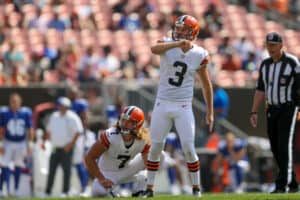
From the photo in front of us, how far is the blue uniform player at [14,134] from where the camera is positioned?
16.7 meters

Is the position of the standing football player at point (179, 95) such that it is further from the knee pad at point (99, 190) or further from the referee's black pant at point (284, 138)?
the knee pad at point (99, 190)

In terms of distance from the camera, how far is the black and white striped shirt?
1207cm

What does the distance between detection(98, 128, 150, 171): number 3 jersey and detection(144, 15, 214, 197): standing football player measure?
407 mm

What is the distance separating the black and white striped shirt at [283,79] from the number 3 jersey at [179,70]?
46.0 inches

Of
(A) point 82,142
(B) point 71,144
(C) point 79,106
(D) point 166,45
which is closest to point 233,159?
(A) point 82,142

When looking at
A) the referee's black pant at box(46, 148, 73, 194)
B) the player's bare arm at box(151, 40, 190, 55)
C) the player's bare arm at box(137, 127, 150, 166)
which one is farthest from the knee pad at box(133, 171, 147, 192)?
the referee's black pant at box(46, 148, 73, 194)

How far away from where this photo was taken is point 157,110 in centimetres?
1127

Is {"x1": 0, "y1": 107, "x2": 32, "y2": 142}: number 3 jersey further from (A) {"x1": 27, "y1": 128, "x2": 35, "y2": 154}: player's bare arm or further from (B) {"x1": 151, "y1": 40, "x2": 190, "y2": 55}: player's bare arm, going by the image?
(B) {"x1": 151, "y1": 40, "x2": 190, "y2": 55}: player's bare arm

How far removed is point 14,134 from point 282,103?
5927 mm

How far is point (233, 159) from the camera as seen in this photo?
18281mm

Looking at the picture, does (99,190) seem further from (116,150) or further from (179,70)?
(179,70)

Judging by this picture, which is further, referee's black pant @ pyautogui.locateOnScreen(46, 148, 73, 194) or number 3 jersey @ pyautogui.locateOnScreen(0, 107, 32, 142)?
referee's black pant @ pyautogui.locateOnScreen(46, 148, 73, 194)

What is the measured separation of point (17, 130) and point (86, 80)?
10.7 ft

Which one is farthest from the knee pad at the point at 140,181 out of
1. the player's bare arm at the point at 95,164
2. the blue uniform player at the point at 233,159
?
the blue uniform player at the point at 233,159
